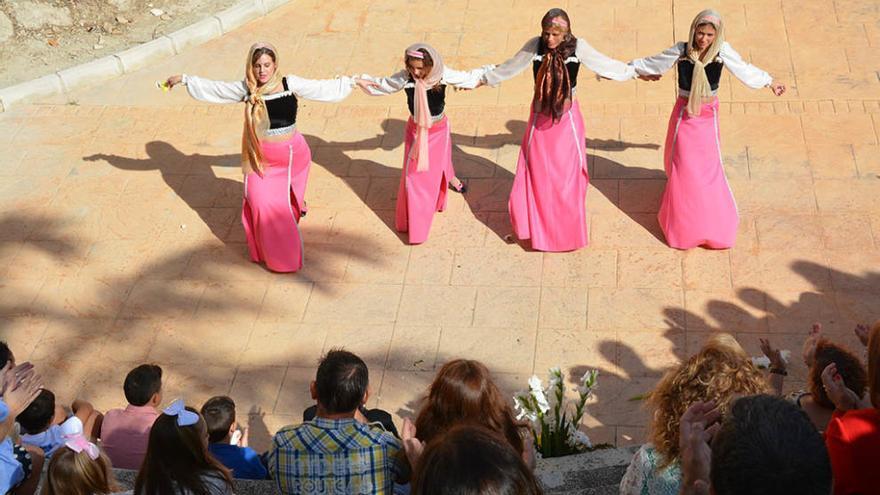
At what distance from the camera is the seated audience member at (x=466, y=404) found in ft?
14.3

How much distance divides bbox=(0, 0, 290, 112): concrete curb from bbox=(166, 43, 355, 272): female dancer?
3.28m

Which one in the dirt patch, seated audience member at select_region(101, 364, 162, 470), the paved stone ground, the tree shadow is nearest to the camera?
seated audience member at select_region(101, 364, 162, 470)

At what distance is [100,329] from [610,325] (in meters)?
3.43

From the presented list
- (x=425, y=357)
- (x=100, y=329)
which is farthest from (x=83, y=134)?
(x=425, y=357)

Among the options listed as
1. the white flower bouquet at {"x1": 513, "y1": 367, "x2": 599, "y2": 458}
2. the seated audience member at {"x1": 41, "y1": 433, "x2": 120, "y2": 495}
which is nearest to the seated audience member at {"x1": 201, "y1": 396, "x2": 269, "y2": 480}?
the seated audience member at {"x1": 41, "y1": 433, "x2": 120, "y2": 495}

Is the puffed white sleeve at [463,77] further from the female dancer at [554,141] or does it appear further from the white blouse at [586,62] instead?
the white blouse at [586,62]

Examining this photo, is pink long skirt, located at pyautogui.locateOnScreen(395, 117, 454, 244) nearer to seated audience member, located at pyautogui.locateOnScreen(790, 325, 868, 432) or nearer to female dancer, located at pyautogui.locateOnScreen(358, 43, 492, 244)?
female dancer, located at pyautogui.locateOnScreen(358, 43, 492, 244)

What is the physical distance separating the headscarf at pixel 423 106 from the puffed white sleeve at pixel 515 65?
0.38 meters

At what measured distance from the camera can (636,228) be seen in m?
7.90

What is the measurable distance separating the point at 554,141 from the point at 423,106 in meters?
0.92

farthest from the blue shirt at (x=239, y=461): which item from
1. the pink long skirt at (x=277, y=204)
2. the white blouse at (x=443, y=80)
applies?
the white blouse at (x=443, y=80)

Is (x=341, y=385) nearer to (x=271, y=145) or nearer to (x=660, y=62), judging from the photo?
(x=271, y=145)

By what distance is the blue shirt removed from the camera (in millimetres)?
5254

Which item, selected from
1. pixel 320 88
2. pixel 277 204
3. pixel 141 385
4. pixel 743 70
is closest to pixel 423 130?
pixel 320 88
